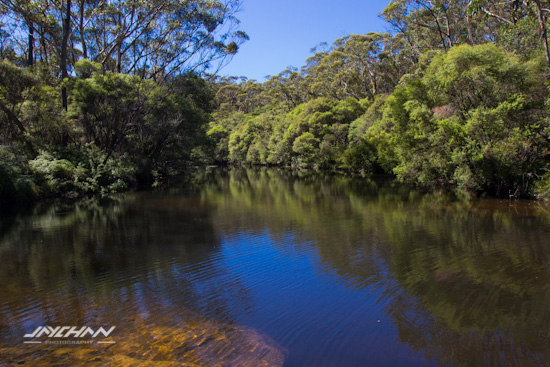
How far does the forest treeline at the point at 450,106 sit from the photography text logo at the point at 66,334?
1525 cm

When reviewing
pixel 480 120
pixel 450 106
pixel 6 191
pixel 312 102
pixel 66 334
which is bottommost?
pixel 66 334

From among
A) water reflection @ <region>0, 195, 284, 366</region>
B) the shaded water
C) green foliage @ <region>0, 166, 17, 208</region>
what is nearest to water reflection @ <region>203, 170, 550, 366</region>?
the shaded water

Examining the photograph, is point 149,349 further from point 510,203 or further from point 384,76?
point 384,76

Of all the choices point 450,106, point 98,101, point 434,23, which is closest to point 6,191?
point 98,101

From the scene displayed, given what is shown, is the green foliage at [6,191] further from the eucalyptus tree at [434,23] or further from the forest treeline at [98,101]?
the eucalyptus tree at [434,23]

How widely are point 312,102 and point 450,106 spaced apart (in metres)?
26.6

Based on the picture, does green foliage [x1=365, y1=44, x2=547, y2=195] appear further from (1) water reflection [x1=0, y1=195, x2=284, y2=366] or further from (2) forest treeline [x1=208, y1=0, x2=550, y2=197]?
(1) water reflection [x1=0, y1=195, x2=284, y2=366]

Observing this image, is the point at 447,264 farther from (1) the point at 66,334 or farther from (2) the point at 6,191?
(2) the point at 6,191

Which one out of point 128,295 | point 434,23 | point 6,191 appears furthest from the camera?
point 434,23

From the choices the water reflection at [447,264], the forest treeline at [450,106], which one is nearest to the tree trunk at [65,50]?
the water reflection at [447,264]

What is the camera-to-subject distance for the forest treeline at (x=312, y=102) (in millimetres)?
16516

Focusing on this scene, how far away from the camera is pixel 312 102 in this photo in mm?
44344

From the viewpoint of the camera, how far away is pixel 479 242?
978 cm

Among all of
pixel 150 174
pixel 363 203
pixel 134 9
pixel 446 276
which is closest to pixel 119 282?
pixel 446 276
